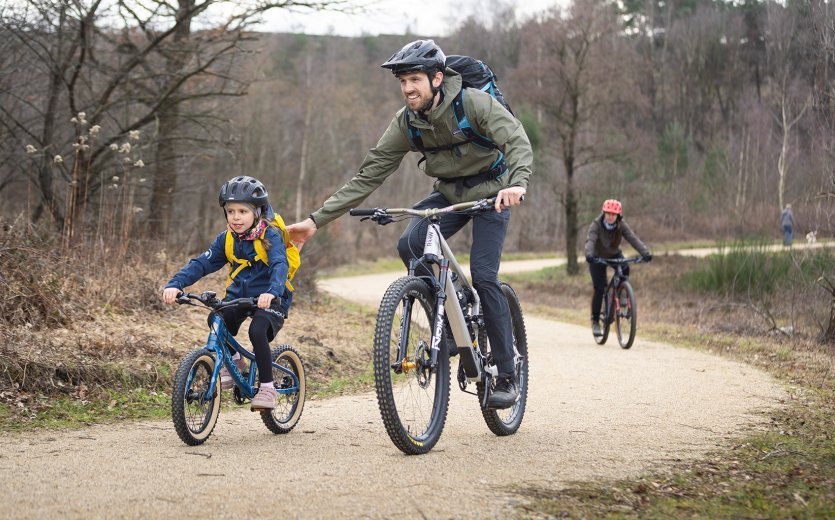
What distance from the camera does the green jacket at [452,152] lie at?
5.84 metres

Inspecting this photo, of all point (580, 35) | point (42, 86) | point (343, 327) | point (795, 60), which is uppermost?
point (580, 35)

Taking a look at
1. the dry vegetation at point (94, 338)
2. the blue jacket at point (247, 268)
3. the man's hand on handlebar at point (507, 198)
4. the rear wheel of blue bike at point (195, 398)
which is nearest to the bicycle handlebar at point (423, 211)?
the man's hand on handlebar at point (507, 198)

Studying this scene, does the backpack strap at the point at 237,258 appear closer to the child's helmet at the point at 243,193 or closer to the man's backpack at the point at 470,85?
the child's helmet at the point at 243,193

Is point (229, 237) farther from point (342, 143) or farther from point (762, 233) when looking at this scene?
point (342, 143)

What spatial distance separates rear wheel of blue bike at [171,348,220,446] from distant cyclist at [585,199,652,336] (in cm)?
865

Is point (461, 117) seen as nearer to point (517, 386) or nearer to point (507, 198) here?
point (507, 198)

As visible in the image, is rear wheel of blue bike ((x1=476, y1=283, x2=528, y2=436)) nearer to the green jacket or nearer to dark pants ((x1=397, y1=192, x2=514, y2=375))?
dark pants ((x1=397, y1=192, x2=514, y2=375))

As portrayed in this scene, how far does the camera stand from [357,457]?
18.0 ft

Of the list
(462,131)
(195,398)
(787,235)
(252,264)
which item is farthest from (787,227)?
(195,398)

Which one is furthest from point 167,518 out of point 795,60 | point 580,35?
point 580,35

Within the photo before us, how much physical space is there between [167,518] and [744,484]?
2912mm

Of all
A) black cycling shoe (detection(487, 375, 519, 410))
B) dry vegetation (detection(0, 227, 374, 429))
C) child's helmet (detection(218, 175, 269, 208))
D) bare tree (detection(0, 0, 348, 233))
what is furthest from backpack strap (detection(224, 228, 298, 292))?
bare tree (detection(0, 0, 348, 233))

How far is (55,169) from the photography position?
1496cm

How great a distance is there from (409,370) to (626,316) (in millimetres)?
8598
